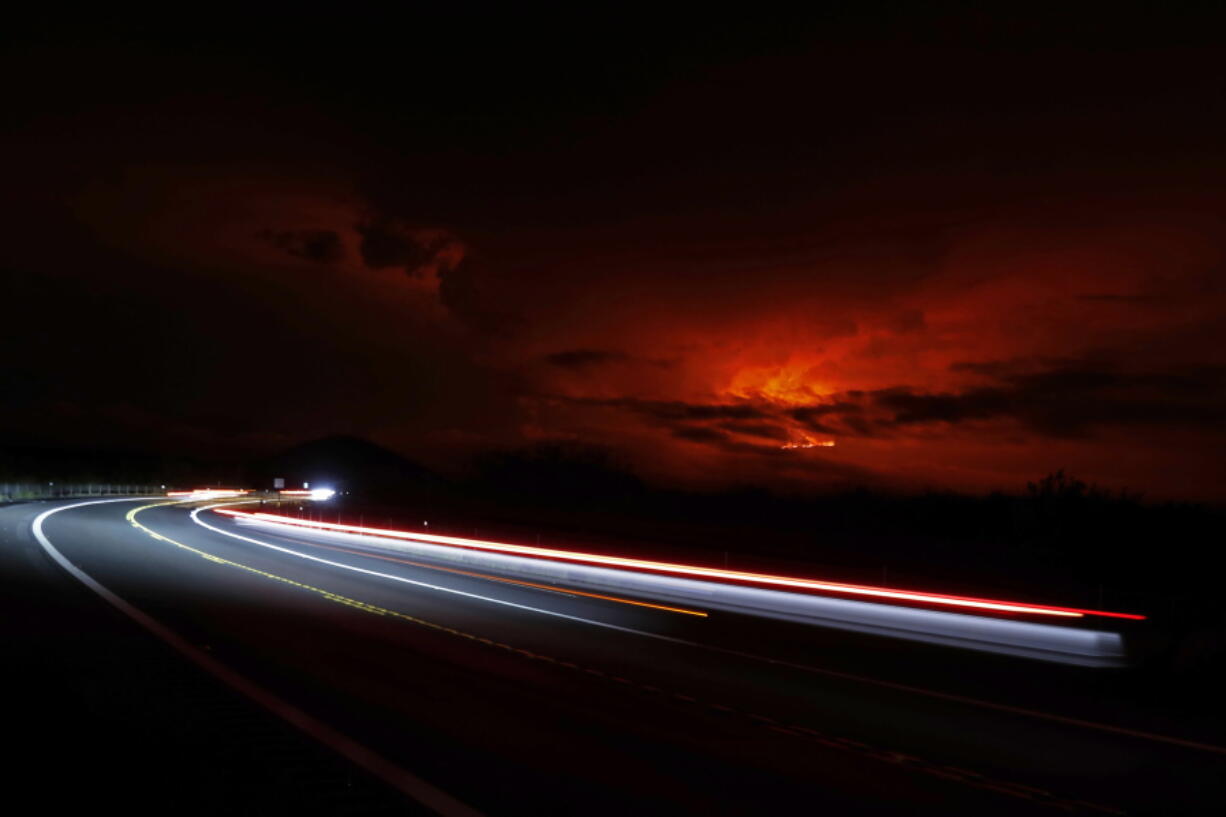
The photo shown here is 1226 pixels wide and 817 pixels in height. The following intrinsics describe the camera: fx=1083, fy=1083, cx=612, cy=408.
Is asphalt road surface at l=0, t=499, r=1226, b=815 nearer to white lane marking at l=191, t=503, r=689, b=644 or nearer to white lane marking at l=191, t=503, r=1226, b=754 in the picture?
white lane marking at l=191, t=503, r=1226, b=754

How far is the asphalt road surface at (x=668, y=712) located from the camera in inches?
343

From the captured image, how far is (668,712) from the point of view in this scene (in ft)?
39.2

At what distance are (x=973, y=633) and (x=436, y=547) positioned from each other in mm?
24946

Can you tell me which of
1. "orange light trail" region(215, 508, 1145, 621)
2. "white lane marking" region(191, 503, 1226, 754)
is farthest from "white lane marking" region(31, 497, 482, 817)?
"orange light trail" region(215, 508, 1145, 621)

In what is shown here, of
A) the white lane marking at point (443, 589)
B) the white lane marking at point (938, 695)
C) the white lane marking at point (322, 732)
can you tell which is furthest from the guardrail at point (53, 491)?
the white lane marking at point (938, 695)

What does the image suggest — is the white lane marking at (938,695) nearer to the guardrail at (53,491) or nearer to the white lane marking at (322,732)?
the white lane marking at (322,732)

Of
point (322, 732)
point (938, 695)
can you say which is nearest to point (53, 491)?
point (322, 732)

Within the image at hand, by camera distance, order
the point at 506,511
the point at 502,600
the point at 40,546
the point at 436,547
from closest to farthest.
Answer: the point at 502,600
the point at 40,546
the point at 436,547
the point at 506,511

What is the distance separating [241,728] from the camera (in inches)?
402

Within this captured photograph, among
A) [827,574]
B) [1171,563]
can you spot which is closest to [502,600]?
[827,574]

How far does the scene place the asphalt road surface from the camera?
28.6 feet

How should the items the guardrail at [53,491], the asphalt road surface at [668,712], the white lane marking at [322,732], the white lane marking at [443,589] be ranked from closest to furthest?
the white lane marking at [322,732]
the asphalt road surface at [668,712]
the white lane marking at [443,589]
the guardrail at [53,491]

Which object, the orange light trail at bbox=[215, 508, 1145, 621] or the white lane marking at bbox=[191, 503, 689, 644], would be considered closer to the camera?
the orange light trail at bbox=[215, 508, 1145, 621]

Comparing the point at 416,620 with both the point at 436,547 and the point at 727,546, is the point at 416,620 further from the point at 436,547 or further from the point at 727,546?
the point at 727,546
